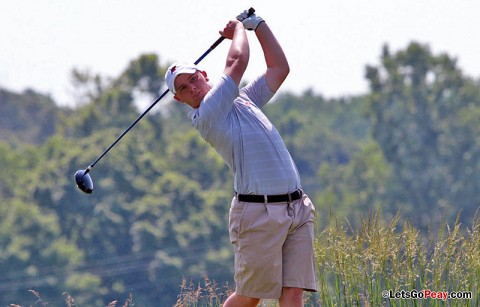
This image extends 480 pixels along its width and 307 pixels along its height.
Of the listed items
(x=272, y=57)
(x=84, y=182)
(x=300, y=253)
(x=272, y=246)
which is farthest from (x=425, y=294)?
(x=84, y=182)

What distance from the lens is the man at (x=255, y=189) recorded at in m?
5.45

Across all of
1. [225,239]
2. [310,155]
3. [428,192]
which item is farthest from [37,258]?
[310,155]

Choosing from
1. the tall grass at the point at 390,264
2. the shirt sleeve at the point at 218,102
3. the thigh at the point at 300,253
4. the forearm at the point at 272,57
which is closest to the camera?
the shirt sleeve at the point at 218,102

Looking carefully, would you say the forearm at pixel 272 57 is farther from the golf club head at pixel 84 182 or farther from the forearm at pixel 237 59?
the golf club head at pixel 84 182

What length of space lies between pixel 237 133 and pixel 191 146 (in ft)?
203

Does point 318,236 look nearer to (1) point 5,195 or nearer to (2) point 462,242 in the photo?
(2) point 462,242

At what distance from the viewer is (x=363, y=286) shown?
6410mm

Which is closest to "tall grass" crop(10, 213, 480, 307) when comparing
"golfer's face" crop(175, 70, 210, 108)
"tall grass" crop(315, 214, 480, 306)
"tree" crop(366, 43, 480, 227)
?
"tall grass" crop(315, 214, 480, 306)

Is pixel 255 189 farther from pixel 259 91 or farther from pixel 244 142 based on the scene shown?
pixel 259 91

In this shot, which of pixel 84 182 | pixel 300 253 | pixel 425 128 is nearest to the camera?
pixel 300 253

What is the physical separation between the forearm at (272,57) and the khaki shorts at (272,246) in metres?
0.66

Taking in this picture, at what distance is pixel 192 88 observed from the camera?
5.57 metres

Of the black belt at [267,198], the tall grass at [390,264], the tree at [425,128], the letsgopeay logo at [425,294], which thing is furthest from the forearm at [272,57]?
the tree at [425,128]

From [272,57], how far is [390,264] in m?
1.46
